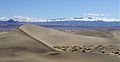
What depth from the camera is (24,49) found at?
16156 mm

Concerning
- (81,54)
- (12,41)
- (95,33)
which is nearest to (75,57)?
(81,54)

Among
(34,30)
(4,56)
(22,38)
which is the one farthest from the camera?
(34,30)

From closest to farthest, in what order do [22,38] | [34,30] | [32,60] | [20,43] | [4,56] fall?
1. [32,60]
2. [4,56]
3. [20,43]
4. [22,38]
5. [34,30]

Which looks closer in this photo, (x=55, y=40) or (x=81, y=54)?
(x=81, y=54)

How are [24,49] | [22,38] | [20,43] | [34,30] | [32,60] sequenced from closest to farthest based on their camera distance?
[32,60] → [24,49] → [20,43] → [22,38] → [34,30]

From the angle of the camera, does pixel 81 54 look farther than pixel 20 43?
No

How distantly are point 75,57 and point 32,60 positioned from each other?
214cm

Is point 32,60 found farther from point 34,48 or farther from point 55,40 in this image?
point 55,40

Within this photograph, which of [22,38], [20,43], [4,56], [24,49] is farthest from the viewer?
[22,38]

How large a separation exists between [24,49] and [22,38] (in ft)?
7.87

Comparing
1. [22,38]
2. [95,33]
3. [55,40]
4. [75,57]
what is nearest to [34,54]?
[75,57]

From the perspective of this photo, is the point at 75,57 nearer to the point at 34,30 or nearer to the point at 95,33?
the point at 34,30

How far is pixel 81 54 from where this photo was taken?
47.8ft

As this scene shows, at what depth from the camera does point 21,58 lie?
14078 mm
